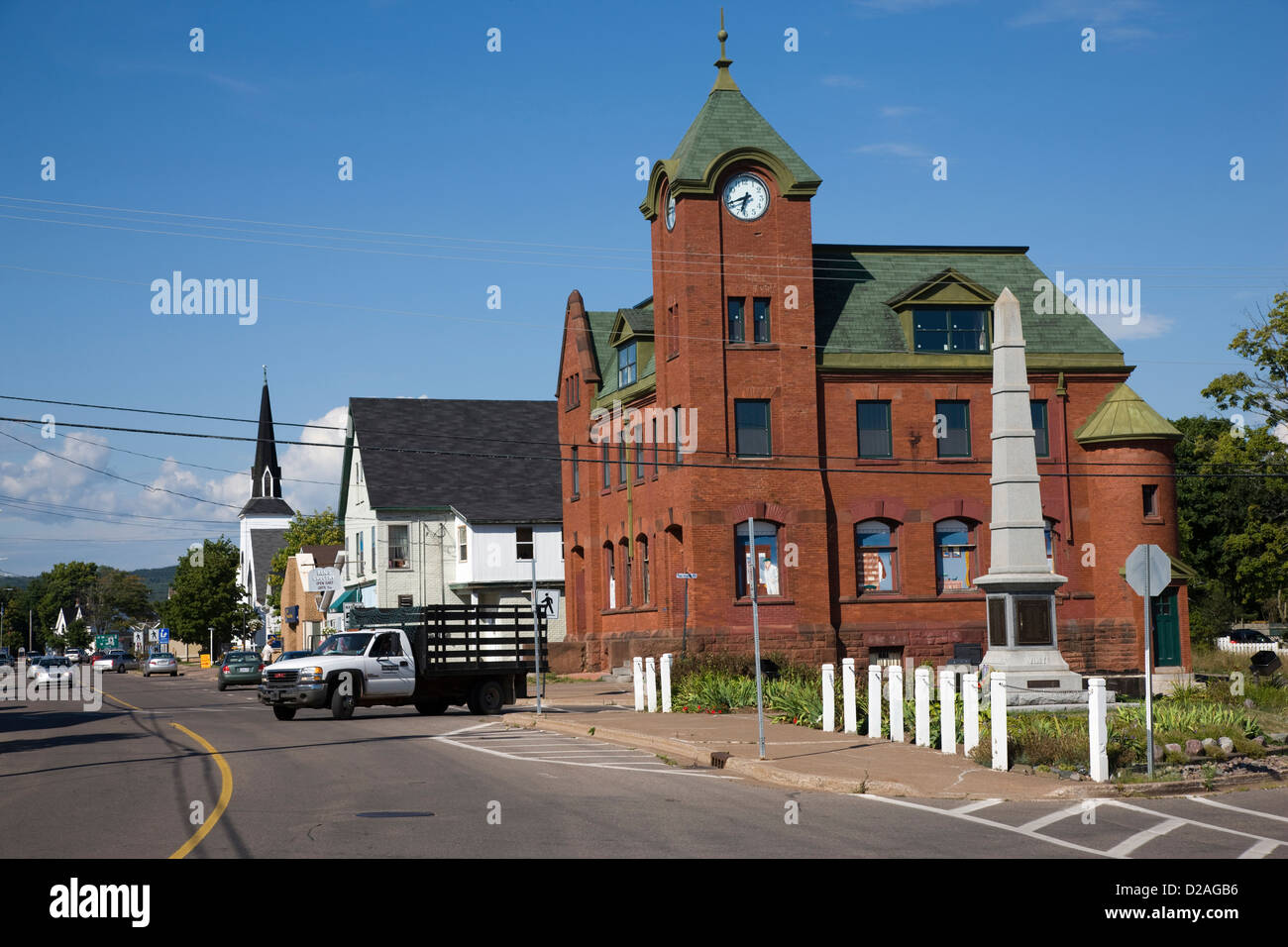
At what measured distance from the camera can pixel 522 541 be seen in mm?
64438

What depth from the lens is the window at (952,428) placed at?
43.1 meters

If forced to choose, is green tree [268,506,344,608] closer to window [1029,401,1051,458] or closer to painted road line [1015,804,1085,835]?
window [1029,401,1051,458]

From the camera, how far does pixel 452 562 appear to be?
65.8 meters

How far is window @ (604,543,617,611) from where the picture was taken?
4888 centimetres

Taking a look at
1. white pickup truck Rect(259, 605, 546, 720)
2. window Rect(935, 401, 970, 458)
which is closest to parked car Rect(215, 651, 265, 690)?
white pickup truck Rect(259, 605, 546, 720)

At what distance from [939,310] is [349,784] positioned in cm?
3165

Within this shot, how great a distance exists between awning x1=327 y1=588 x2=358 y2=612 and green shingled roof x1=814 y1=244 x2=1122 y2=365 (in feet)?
115

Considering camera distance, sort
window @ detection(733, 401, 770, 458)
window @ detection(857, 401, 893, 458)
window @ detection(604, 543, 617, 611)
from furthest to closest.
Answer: window @ detection(604, 543, 617, 611) → window @ detection(857, 401, 893, 458) → window @ detection(733, 401, 770, 458)

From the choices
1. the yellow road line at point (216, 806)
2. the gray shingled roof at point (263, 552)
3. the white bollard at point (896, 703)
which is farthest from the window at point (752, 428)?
the gray shingled roof at point (263, 552)

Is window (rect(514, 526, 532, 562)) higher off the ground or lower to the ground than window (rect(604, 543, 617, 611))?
higher
